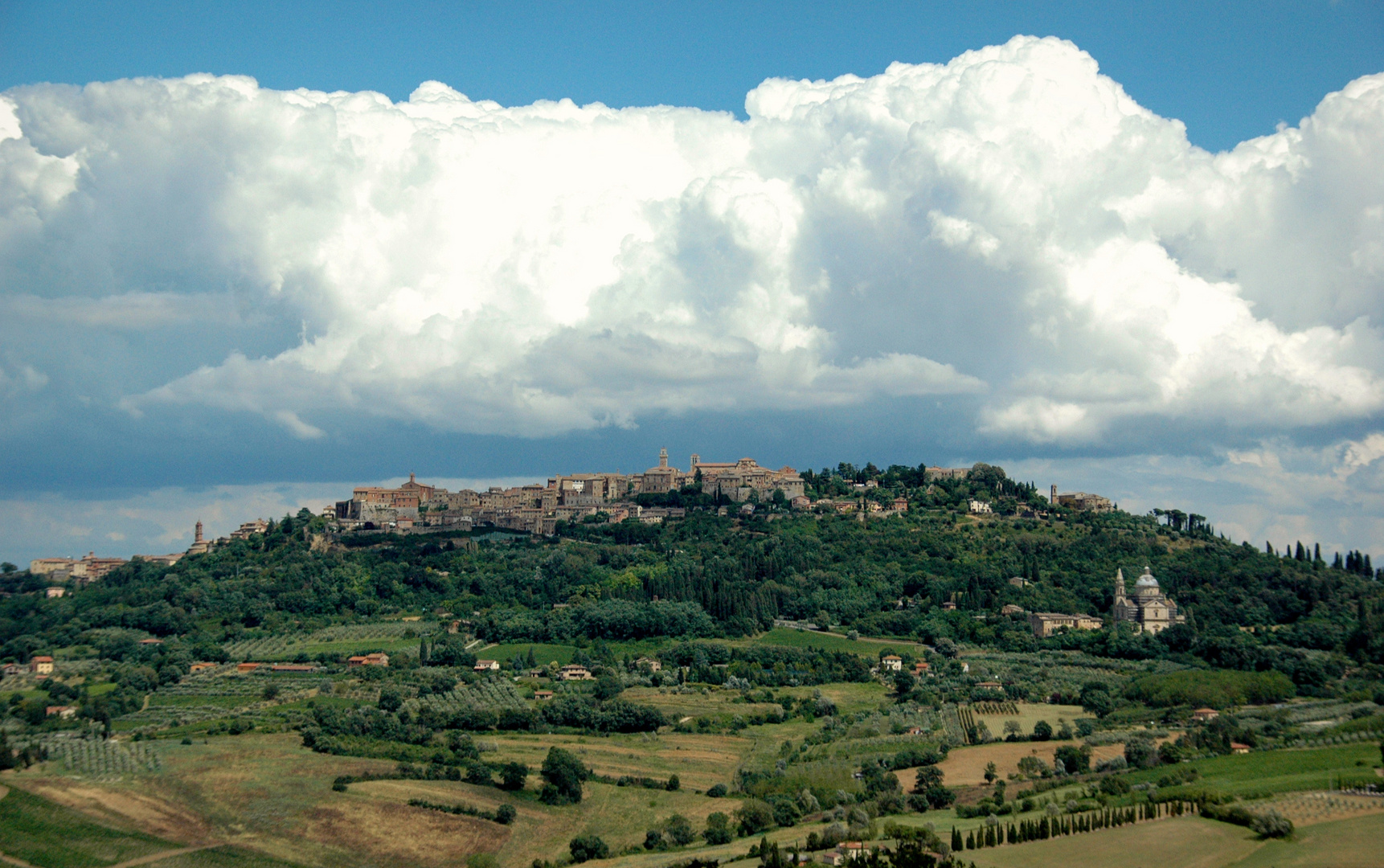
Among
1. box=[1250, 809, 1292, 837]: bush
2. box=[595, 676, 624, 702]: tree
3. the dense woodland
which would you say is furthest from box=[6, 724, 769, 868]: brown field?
the dense woodland

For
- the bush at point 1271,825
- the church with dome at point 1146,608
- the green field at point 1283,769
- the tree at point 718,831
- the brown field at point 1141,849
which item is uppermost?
the church with dome at point 1146,608

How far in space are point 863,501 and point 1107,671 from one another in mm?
54837

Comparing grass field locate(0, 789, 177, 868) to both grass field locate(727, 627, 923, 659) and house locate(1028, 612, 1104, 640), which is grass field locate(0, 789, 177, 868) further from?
house locate(1028, 612, 1104, 640)

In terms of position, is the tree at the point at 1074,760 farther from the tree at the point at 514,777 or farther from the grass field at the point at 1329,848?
the tree at the point at 514,777

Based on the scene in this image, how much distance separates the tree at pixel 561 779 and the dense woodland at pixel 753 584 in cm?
3638

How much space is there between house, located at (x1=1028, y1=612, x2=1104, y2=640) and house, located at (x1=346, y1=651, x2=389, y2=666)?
4445 centimetres

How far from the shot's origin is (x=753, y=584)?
322 ft

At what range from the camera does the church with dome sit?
85.5m

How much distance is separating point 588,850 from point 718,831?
468cm

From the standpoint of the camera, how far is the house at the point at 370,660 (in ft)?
259

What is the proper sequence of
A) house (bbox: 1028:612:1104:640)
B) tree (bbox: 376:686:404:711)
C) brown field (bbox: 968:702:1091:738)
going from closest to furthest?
brown field (bbox: 968:702:1091:738) → tree (bbox: 376:686:404:711) → house (bbox: 1028:612:1104:640)

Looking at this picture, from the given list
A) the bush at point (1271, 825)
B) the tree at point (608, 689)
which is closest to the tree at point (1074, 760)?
the bush at point (1271, 825)

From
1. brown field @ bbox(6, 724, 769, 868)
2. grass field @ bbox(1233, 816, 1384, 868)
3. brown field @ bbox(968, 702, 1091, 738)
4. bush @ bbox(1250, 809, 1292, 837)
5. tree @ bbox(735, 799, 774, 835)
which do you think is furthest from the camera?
brown field @ bbox(968, 702, 1091, 738)

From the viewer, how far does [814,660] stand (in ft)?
259
